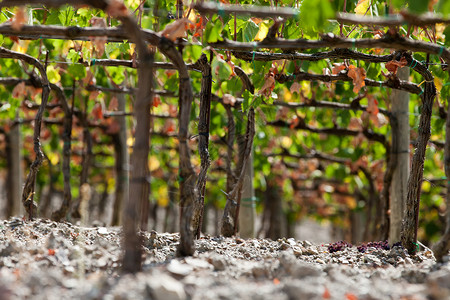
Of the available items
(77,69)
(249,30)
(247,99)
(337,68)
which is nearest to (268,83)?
(247,99)

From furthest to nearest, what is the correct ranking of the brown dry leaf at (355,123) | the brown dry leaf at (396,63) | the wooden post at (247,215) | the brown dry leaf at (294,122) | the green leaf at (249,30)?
1. the brown dry leaf at (294,122)
2. the brown dry leaf at (355,123)
3. the wooden post at (247,215)
4. the green leaf at (249,30)
5. the brown dry leaf at (396,63)

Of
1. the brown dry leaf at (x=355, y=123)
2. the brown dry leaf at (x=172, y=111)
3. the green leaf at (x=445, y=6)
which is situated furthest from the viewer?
the brown dry leaf at (x=172, y=111)

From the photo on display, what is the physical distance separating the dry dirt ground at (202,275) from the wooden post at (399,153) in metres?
1.47

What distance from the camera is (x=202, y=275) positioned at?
2.36m

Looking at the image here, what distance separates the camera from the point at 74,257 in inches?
107

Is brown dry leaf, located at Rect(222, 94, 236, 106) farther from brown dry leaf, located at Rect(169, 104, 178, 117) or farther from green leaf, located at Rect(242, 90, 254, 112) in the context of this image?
brown dry leaf, located at Rect(169, 104, 178, 117)

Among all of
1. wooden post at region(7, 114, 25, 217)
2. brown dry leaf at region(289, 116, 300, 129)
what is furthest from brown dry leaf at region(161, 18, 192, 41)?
wooden post at region(7, 114, 25, 217)

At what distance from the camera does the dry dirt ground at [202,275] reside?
2088mm

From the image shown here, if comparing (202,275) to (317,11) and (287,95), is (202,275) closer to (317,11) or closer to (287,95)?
(317,11)

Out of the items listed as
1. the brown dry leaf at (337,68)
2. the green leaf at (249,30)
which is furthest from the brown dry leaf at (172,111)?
the green leaf at (249,30)

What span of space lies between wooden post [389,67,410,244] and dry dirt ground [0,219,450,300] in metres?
1.47

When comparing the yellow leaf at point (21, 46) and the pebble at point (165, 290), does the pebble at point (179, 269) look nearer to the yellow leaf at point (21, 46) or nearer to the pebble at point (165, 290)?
the pebble at point (165, 290)

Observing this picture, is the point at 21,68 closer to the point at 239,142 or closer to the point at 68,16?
the point at 68,16

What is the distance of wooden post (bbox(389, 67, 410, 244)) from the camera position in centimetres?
489
